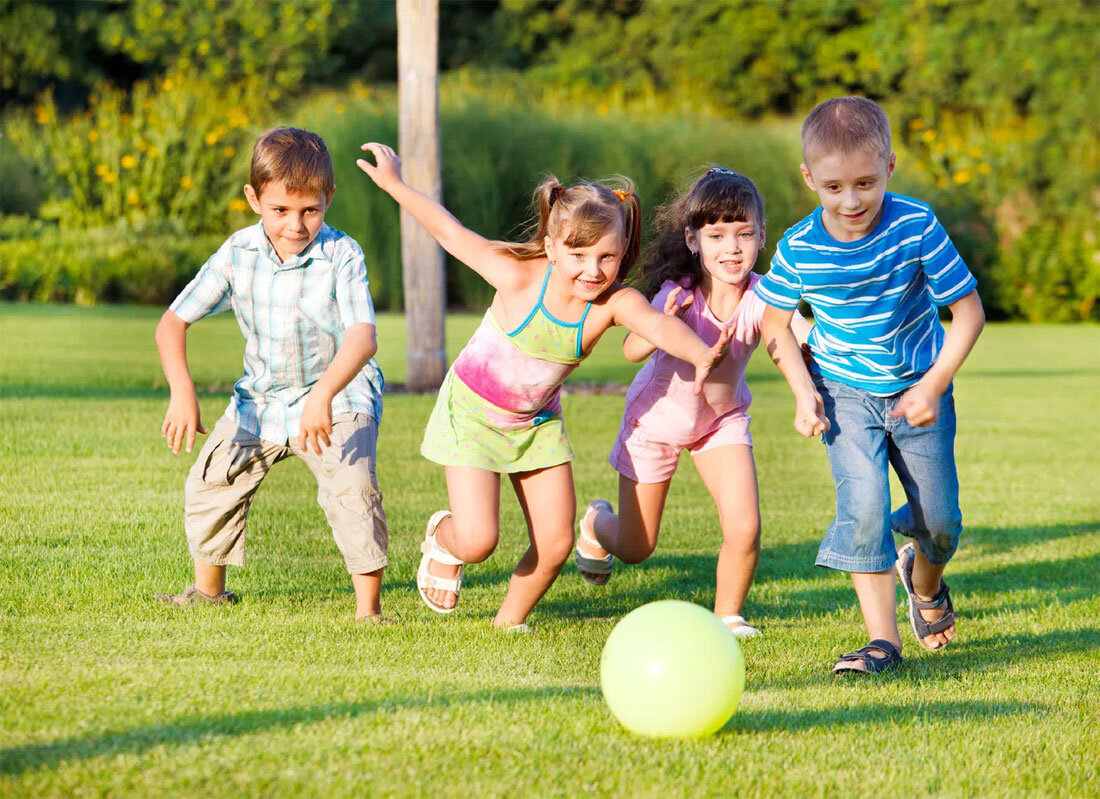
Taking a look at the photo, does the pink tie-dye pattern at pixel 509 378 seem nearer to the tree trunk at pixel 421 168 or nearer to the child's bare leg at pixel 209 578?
the child's bare leg at pixel 209 578

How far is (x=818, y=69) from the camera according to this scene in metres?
39.4

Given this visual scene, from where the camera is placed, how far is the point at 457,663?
4273 millimetres

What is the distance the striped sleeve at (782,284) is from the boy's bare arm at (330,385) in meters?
1.36

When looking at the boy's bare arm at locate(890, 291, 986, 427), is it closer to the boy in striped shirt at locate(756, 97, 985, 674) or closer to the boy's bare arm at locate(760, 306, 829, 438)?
the boy in striped shirt at locate(756, 97, 985, 674)

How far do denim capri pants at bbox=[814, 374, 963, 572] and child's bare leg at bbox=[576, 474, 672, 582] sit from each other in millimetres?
865

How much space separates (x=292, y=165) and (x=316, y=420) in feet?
3.19

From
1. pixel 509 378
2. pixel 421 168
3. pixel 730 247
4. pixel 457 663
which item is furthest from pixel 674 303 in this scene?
pixel 421 168

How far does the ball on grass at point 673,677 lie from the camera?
11.4ft

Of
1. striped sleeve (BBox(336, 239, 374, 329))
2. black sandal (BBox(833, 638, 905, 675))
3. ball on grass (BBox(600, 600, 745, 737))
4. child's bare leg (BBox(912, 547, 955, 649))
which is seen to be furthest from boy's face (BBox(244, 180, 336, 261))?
child's bare leg (BBox(912, 547, 955, 649))

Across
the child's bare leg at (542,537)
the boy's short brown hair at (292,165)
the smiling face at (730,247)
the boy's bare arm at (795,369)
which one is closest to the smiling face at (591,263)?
the smiling face at (730,247)

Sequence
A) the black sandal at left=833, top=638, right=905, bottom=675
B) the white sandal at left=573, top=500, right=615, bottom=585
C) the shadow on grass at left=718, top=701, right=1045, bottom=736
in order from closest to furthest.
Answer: the shadow on grass at left=718, top=701, right=1045, bottom=736 < the black sandal at left=833, top=638, right=905, bottom=675 < the white sandal at left=573, top=500, right=615, bottom=585

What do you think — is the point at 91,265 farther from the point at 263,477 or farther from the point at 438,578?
the point at 438,578

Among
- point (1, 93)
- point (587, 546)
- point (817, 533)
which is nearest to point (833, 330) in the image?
point (587, 546)

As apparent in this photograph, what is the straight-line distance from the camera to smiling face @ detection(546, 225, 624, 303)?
4.66 meters
